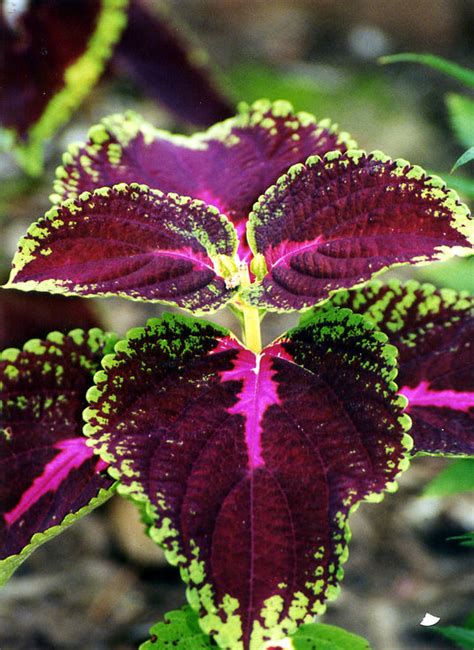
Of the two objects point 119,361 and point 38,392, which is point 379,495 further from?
point 38,392

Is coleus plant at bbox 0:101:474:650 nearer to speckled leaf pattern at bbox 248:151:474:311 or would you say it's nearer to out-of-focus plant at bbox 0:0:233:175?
speckled leaf pattern at bbox 248:151:474:311

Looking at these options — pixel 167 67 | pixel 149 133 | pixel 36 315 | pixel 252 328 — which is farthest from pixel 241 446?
pixel 167 67

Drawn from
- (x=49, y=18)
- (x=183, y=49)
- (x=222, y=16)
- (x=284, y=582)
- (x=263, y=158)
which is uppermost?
(x=222, y=16)

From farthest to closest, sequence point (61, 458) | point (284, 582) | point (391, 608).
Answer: point (391, 608)
point (61, 458)
point (284, 582)

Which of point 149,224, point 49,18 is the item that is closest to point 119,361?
point 149,224

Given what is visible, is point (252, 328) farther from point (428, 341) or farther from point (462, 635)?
point (462, 635)

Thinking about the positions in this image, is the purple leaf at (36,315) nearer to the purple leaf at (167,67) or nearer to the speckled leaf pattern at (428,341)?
the purple leaf at (167,67)
